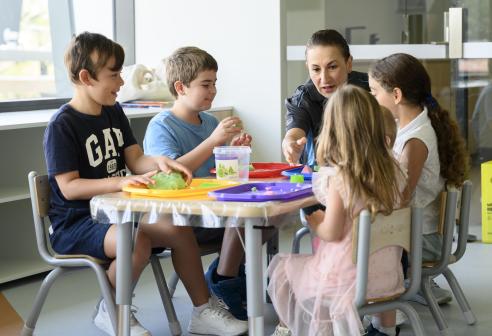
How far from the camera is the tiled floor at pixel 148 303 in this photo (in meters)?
3.13

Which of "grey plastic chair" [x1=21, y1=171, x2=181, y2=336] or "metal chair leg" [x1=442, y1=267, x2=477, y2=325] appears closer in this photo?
"grey plastic chair" [x1=21, y1=171, x2=181, y2=336]

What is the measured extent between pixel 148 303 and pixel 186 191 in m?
1.15

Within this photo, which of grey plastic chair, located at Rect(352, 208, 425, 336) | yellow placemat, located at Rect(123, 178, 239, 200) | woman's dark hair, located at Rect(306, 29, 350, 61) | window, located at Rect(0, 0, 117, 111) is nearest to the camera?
grey plastic chair, located at Rect(352, 208, 425, 336)

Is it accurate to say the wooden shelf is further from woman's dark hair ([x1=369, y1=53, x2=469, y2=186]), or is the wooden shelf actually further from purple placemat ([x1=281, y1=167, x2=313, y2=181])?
woman's dark hair ([x1=369, y1=53, x2=469, y2=186])

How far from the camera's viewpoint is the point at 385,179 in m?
2.35

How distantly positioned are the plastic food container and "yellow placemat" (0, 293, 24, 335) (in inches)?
41.6

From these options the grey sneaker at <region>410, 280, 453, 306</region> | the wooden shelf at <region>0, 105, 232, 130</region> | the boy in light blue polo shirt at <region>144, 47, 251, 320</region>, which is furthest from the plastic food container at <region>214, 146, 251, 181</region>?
the wooden shelf at <region>0, 105, 232, 130</region>

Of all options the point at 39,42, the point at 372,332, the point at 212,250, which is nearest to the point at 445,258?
the point at 372,332

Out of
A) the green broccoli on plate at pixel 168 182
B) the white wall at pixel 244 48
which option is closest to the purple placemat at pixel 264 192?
the green broccoli on plate at pixel 168 182

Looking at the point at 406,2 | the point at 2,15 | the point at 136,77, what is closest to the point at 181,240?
the point at 136,77

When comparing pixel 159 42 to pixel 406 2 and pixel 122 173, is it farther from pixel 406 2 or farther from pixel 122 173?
pixel 122 173

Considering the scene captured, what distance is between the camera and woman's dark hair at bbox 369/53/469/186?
9.55ft

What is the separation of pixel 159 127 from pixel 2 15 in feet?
6.29

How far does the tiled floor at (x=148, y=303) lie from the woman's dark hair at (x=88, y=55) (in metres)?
0.96
